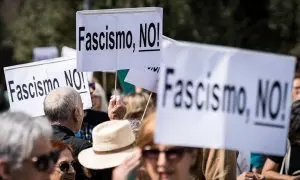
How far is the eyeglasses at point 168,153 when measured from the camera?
4719 millimetres

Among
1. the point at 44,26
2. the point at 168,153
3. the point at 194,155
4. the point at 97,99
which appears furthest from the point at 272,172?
the point at 44,26

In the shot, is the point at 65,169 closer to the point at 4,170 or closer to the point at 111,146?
the point at 111,146

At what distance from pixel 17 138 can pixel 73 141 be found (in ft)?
6.63

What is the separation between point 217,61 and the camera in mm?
4402

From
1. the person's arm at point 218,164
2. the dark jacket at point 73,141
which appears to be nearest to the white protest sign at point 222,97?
the person's arm at point 218,164

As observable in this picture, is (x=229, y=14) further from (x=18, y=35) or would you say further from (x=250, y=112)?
(x=250, y=112)

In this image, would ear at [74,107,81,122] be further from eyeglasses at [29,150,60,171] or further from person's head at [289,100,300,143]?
eyeglasses at [29,150,60,171]

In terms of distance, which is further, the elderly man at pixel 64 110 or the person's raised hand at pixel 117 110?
the person's raised hand at pixel 117 110

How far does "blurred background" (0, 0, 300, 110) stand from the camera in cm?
2314

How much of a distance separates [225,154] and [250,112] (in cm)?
180

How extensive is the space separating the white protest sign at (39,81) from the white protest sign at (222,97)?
3916 mm

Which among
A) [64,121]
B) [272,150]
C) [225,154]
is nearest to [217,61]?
[272,150]

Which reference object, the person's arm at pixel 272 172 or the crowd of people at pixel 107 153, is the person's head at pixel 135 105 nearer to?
the crowd of people at pixel 107 153

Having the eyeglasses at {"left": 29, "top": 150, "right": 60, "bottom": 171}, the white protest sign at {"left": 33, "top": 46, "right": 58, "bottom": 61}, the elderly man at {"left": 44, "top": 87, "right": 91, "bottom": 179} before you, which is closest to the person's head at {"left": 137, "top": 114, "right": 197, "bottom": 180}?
the eyeglasses at {"left": 29, "top": 150, "right": 60, "bottom": 171}
